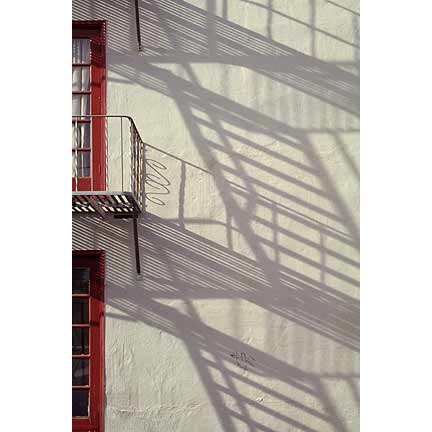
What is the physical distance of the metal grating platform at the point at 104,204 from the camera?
226 inches

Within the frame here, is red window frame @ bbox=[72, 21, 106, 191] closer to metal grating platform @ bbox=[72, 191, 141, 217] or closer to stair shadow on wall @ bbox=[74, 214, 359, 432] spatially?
metal grating platform @ bbox=[72, 191, 141, 217]

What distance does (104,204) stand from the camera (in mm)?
6293

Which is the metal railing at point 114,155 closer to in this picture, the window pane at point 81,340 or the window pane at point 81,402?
the window pane at point 81,340

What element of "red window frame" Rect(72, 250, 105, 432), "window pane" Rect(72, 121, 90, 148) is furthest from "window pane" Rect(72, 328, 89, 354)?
"window pane" Rect(72, 121, 90, 148)

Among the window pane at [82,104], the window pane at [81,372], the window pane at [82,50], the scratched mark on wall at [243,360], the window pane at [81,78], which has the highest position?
the window pane at [82,50]

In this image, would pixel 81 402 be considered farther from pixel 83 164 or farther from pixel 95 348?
pixel 83 164

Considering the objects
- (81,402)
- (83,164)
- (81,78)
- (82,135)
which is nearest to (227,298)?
(81,402)

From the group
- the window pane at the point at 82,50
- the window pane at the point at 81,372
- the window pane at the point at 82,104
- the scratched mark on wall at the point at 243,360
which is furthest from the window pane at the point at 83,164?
the scratched mark on wall at the point at 243,360

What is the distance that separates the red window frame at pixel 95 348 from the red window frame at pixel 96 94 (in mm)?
789

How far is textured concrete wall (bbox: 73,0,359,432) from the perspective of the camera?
6.57 m
